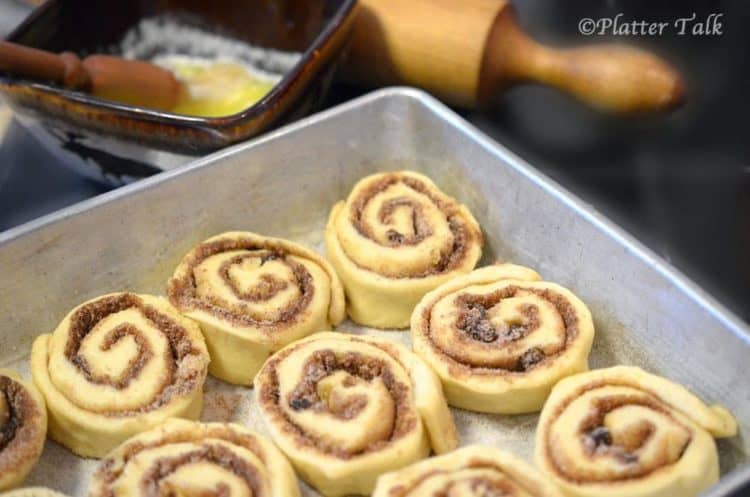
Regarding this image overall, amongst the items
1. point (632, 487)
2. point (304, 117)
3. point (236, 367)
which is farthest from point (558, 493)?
point (304, 117)

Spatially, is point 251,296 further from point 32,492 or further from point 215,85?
point 215,85

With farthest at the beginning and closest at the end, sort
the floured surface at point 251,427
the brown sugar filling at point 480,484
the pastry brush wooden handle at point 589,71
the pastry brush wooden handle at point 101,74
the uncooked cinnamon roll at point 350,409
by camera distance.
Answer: the pastry brush wooden handle at point 589,71 < the pastry brush wooden handle at point 101,74 < the floured surface at point 251,427 < the uncooked cinnamon roll at point 350,409 < the brown sugar filling at point 480,484

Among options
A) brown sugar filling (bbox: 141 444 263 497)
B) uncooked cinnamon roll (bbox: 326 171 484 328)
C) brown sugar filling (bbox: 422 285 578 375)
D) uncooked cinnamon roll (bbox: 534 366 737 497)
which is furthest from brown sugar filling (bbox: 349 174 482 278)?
brown sugar filling (bbox: 141 444 263 497)

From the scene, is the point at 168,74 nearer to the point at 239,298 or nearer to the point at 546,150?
the point at 239,298

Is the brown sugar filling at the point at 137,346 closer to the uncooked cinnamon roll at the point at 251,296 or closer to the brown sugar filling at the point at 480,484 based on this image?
the uncooked cinnamon roll at the point at 251,296

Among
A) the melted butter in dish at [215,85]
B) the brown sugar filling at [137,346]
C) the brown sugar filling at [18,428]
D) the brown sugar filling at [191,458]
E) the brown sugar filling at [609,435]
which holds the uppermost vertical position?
the melted butter in dish at [215,85]

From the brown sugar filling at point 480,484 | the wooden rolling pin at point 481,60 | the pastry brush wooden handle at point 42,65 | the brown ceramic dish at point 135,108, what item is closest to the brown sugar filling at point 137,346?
the brown ceramic dish at point 135,108

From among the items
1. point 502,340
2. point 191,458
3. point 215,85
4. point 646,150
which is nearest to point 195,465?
point 191,458
